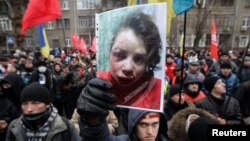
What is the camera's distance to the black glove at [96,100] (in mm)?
1427

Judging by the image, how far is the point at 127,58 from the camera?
1583 mm

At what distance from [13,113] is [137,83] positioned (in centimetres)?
235

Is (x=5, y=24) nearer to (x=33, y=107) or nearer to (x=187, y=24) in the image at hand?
(x=187, y=24)

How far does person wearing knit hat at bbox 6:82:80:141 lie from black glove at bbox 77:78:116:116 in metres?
1.25

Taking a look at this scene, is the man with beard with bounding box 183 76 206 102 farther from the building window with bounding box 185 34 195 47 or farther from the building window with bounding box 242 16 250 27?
the building window with bounding box 242 16 250 27

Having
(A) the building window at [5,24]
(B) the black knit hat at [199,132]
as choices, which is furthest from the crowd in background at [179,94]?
(A) the building window at [5,24]

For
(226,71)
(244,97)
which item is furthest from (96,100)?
(226,71)

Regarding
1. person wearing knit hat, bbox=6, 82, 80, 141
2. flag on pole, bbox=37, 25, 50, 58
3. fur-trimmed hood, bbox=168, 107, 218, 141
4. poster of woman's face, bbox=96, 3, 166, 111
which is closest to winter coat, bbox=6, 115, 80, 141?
person wearing knit hat, bbox=6, 82, 80, 141

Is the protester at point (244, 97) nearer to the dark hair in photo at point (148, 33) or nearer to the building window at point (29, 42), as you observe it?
the dark hair in photo at point (148, 33)

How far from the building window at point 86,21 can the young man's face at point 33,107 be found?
37.5 m

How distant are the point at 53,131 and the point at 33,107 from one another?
1.08 feet

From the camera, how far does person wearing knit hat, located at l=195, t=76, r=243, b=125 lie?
3.32m

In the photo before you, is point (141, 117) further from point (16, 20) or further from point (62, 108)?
point (16, 20)

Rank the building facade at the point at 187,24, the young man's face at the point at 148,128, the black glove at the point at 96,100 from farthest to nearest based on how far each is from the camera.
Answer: the building facade at the point at 187,24
the young man's face at the point at 148,128
the black glove at the point at 96,100
